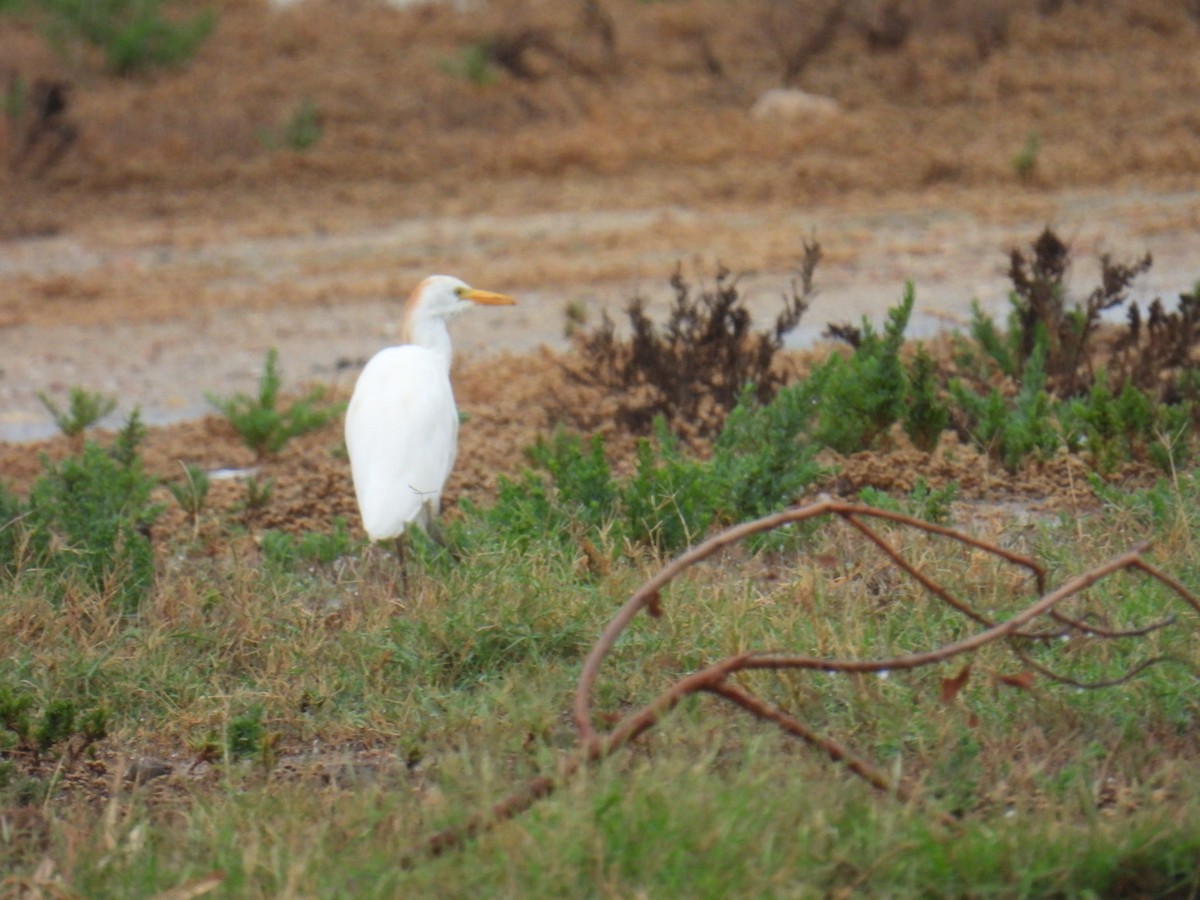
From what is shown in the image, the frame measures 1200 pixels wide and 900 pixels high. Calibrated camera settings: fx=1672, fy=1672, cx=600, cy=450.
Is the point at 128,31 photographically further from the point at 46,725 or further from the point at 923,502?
the point at 46,725

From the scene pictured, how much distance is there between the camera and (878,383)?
5.01 m

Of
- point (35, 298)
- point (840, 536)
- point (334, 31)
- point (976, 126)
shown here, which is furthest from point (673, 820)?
point (334, 31)

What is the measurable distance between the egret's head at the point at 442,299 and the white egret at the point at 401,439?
0.17m

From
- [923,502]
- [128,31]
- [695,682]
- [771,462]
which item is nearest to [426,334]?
[771,462]

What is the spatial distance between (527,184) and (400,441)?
8191mm

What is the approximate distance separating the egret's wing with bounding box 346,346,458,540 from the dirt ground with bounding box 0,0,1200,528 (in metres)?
0.52

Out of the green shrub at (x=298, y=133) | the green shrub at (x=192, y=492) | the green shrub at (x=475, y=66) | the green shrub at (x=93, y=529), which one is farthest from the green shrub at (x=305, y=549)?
the green shrub at (x=475, y=66)

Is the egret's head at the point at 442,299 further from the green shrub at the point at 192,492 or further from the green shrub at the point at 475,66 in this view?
the green shrub at the point at 475,66

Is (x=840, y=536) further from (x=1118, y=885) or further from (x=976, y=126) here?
(x=976, y=126)

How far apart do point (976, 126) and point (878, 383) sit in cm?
833

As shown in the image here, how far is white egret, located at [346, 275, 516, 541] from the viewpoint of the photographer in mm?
4371

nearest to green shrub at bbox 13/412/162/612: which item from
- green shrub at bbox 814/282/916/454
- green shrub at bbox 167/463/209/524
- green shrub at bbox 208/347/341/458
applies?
green shrub at bbox 167/463/209/524

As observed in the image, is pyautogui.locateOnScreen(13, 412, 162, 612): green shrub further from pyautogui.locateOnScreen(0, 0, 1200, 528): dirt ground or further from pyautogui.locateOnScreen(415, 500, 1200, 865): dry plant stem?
pyautogui.locateOnScreen(415, 500, 1200, 865): dry plant stem

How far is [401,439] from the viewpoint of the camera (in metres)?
4.55
